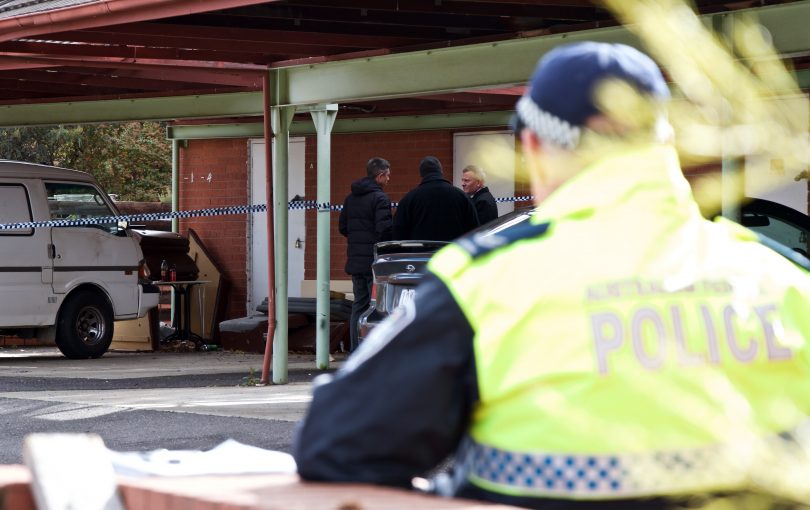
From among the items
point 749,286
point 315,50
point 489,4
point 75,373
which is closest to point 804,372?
point 749,286

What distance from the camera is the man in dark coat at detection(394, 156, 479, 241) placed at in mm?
11773

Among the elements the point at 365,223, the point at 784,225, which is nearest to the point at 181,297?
the point at 365,223

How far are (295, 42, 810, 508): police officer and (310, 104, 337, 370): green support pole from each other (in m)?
10.5

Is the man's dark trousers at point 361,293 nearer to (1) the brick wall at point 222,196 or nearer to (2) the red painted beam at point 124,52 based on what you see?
(2) the red painted beam at point 124,52

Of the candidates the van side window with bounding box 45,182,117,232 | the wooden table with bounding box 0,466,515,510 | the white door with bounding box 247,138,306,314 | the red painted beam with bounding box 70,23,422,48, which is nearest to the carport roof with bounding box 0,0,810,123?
the red painted beam with bounding box 70,23,422,48

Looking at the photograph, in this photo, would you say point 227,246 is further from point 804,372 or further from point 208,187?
point 804,372

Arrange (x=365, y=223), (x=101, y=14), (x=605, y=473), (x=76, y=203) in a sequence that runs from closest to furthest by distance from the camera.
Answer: (x=605, y=473), (x=101, y=14), (x=365, y=223), (x=76, y=203)

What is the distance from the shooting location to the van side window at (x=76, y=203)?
49.2ft

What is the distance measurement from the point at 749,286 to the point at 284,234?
9.90m

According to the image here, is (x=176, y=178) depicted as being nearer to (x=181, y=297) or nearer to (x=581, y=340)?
(x=181, y=297)

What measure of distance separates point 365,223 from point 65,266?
3.81m

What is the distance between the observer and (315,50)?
11.0 m

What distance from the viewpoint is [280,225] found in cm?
1176

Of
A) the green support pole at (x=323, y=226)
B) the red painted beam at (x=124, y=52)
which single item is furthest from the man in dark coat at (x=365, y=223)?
the red painted beam at (x=124, y=52)
